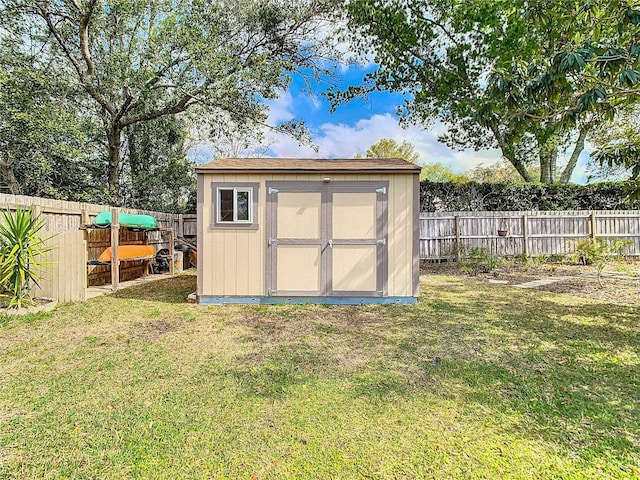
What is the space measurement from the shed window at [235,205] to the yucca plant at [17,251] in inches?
113

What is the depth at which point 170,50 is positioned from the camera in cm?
1042

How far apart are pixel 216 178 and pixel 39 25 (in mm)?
9319

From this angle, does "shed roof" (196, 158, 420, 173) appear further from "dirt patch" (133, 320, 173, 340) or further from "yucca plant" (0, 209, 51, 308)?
"yucca plant" (0, 209, 51, 308)

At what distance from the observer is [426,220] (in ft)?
35.2

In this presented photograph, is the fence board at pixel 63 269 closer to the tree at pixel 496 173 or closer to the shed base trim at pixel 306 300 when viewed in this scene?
the shed base trim at pixel 306 300

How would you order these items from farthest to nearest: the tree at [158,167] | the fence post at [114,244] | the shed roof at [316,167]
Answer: the tree at [158,167]
the fence post at [114,244]
the shed roof at [316,167]

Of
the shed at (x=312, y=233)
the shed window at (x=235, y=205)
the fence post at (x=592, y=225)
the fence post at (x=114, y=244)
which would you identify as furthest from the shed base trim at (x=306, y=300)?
the fence post at (x=592, y=225)

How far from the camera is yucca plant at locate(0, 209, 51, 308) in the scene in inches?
193

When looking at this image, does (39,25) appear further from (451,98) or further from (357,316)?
(451,98)

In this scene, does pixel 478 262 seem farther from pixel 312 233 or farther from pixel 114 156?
pixel 114 156

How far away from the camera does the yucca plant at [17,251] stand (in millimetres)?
4910

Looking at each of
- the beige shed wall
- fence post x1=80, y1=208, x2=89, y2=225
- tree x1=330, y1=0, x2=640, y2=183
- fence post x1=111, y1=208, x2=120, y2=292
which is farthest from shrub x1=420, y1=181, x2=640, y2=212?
fence post x1=80, y1=208, x2=89, y2=225

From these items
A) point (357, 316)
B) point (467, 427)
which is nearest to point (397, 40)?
point (357, 316)

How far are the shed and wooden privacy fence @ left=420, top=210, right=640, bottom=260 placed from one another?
211 inches
